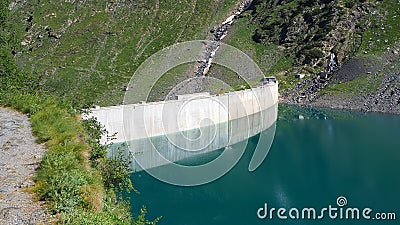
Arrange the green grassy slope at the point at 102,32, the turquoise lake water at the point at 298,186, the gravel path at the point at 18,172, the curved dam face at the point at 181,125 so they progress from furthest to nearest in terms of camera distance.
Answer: the green grassy slope at the point at 102,32, the curved dam face at the point at 181,125, the turquoise lake water at the point at 298,186, the gravel path at the point at 18,172

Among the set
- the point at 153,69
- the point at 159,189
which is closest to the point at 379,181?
the point at 159,189

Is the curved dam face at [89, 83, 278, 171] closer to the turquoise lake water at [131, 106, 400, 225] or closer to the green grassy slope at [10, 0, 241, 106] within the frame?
the turquoise lake water at [131, 106, 400, 225]

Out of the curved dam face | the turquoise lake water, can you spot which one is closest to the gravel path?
the turquoise lake water

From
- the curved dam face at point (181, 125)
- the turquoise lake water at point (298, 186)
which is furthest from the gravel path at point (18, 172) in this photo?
the curved dam face at point (181, 125)

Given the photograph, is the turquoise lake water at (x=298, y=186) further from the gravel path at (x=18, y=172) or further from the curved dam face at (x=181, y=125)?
the gravel path at (x=18, y=172)

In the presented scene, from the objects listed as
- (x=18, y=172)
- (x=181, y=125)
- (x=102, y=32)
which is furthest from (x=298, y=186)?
(x=102, y=32)

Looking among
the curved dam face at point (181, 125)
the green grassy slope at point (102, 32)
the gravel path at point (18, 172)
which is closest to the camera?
the gravel path at point (18, 172)
